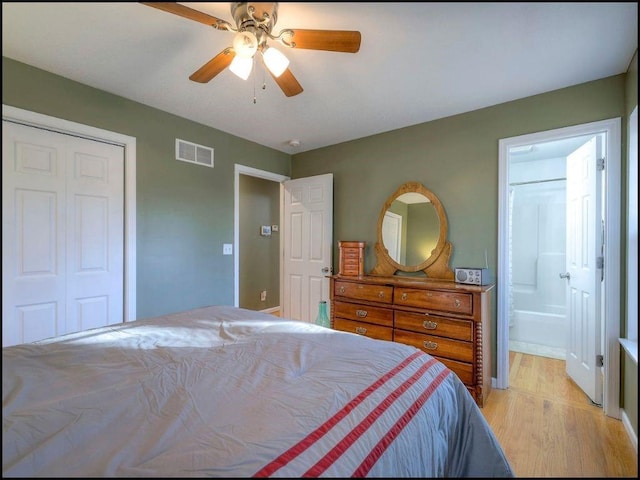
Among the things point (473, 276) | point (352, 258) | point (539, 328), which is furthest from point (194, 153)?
point (539, 328)

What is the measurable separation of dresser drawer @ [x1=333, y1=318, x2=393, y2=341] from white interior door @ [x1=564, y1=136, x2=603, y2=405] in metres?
1.44

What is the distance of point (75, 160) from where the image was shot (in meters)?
2.09

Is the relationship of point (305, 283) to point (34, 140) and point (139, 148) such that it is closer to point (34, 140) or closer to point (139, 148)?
point (139, 148)

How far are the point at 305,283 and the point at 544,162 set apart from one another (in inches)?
112

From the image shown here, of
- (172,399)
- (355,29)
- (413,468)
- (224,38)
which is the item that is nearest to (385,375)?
(413,468)

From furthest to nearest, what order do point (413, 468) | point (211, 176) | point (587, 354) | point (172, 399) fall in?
point (211, 176) < point (587, 354) < point (172, 399) < point (413, 468)

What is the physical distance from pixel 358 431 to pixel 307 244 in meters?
2.81

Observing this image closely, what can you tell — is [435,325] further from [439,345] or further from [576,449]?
[576,449]

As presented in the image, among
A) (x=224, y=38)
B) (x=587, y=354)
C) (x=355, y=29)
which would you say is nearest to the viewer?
(x=355, y=29)

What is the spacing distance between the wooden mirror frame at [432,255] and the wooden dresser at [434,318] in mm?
117

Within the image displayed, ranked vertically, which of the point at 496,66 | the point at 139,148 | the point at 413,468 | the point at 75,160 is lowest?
the point at 413,468

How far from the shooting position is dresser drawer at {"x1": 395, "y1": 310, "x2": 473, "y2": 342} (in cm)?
217

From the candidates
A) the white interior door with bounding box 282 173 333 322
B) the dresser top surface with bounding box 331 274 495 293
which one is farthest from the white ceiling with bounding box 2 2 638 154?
the dresser top surface with bounding box 331 274 495 293

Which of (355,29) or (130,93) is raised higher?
(130,93)
